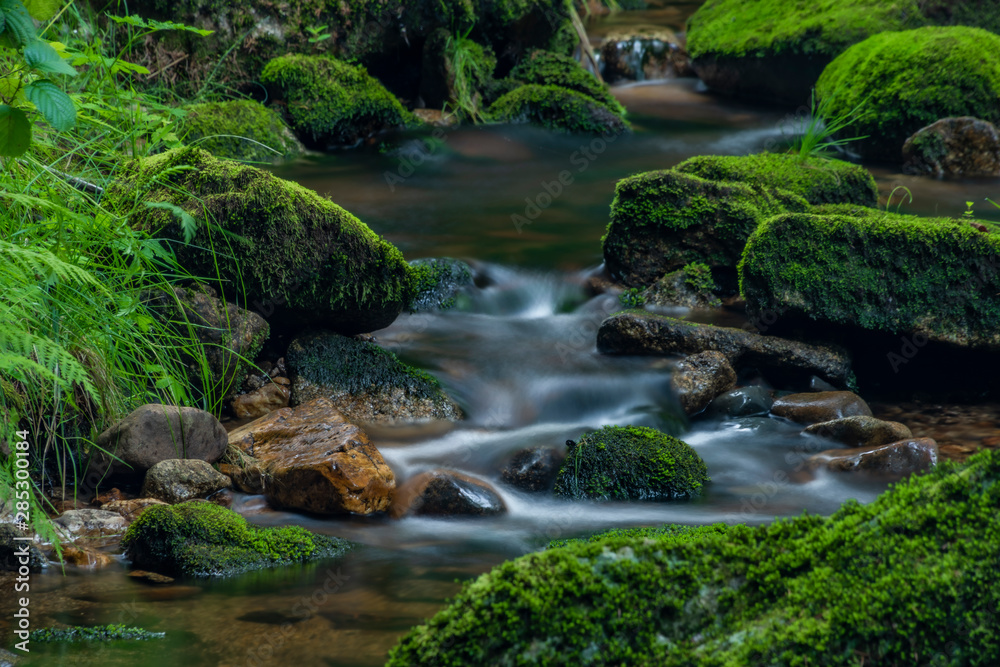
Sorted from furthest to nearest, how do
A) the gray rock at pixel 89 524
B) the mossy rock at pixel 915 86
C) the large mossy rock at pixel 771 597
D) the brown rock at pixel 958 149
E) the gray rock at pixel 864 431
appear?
1. the mossy rock at pixel 915 86
2. the brown rock at pixel 958 149
3. the gray rock at pixel 864 431
4. the gray rock at pixel 89 524
5. the large mossy rock at pixel 771 597

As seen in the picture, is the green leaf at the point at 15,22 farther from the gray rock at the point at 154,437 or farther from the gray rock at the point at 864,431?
the gray rock at the point at 864,431

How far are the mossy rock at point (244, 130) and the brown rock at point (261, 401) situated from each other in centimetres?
402

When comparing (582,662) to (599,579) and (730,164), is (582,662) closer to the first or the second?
(599,579)

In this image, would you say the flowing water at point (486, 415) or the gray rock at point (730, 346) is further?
the gray rock at point (730, 346)

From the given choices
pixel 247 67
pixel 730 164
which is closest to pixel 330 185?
pixel 247 67

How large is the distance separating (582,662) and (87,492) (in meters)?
3.31

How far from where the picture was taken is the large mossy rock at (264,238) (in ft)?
16.3

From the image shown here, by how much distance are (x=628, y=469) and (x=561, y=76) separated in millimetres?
8768

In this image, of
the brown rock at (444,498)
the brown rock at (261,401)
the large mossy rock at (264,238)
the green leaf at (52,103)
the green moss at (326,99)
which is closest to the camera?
the green leaf at (52,103)

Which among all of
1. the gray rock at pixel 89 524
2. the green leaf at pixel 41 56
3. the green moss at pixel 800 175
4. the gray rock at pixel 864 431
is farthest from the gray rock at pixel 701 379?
the green leaf at pixel 41 56

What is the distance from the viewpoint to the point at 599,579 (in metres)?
1.58

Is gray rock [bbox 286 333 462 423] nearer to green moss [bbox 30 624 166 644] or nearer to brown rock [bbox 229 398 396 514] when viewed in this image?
brown rock [bbox 229 398 396 514]

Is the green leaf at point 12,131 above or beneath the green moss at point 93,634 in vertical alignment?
above

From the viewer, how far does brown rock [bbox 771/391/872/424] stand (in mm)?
4992
